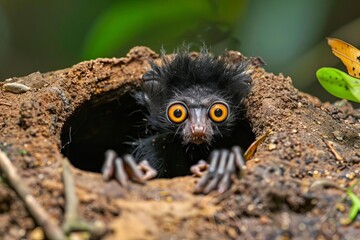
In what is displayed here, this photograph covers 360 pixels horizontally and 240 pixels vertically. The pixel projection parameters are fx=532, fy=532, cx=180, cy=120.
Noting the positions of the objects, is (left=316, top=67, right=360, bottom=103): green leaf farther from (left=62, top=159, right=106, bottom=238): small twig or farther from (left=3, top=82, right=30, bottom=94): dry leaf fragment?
(left=3, top=82, right=30, bottom=94): dry leaf fragment


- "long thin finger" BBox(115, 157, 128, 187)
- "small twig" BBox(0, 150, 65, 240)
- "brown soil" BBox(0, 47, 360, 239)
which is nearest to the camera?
"small twig" BBox(0, 150, 65, 240)

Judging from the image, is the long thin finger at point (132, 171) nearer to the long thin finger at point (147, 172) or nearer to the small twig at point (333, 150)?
the long thin finger at point (147, 172)

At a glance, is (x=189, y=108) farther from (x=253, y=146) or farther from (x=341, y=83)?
(x=341, y=83)

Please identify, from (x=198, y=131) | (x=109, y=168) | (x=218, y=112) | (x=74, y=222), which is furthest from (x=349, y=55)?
(x=74, y=222)

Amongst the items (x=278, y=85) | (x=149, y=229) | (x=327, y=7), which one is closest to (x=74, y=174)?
(x=149, y=229)

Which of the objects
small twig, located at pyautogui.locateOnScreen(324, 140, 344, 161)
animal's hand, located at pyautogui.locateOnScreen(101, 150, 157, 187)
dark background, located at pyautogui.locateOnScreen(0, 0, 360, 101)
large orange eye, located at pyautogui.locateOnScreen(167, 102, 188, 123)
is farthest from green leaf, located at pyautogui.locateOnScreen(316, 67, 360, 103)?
dark background, located at pyautogui.locateOnScreen(0, 0, 360, 101)

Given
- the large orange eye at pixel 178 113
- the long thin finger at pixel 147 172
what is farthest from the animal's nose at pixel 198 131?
the long thin finger at pixel 147 172
